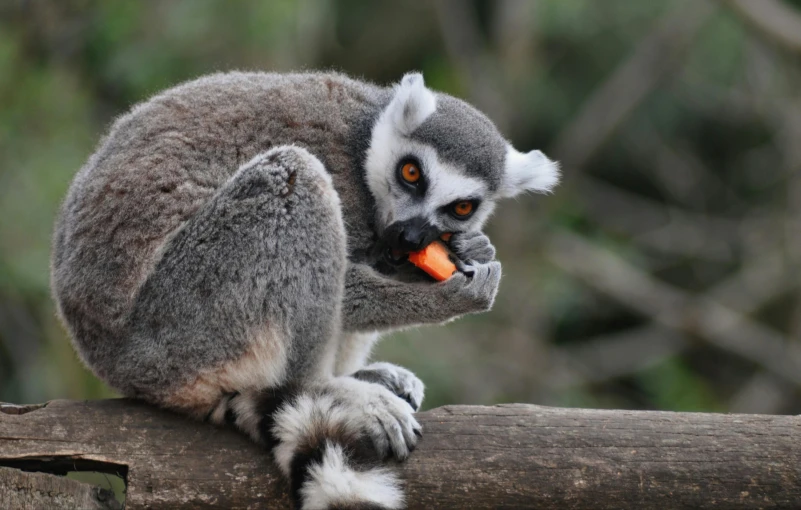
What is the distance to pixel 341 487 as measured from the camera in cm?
347

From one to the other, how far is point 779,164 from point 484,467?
1135cm

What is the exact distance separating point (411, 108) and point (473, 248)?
0.87 meters

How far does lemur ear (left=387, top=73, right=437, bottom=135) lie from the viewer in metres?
4.82

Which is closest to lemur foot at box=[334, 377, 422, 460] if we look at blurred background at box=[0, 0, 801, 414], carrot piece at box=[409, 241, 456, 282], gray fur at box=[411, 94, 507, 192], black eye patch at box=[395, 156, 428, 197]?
carrot piece at box=[409, 241, 456, 282]

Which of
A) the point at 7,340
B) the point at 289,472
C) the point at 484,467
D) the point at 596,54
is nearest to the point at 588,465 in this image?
the point at 484,467

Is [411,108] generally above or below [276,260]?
above

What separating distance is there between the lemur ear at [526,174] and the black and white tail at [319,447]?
76.6 inches

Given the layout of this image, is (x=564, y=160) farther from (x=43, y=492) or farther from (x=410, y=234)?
(x=43, y=492)

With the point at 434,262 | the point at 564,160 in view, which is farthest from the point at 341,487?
the point at 564,160

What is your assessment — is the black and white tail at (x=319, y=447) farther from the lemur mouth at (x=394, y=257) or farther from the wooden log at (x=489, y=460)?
the lemur mouth at (x=394, y=257)

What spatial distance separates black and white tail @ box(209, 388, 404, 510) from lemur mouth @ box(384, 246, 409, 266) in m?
1.05

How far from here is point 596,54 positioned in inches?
619

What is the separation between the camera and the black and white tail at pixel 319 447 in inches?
138

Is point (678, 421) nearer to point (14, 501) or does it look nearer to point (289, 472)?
point (289, 472)
